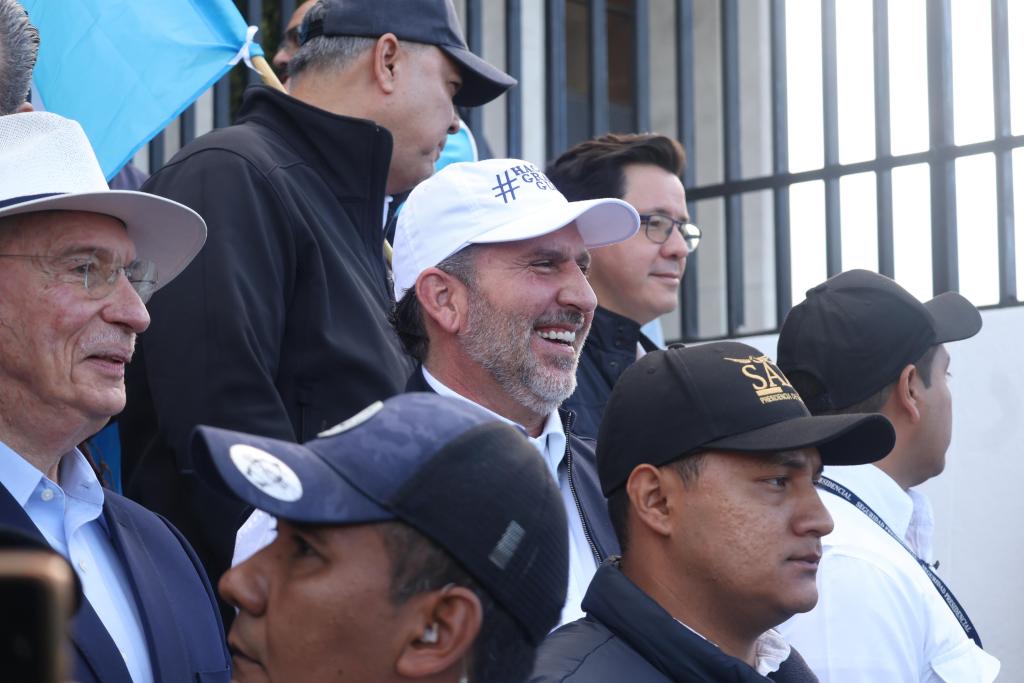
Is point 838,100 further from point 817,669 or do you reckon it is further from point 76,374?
point 76,374

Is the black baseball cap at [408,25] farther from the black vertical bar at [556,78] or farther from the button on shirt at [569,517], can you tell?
the black vertical bar at [556,78]

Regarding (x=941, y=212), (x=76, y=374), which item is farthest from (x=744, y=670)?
(x=941, y=212)

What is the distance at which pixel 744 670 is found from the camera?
243cm

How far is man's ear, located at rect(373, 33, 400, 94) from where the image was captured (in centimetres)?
398

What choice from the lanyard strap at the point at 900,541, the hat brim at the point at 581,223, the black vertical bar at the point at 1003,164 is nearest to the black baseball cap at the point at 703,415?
the hat brim at the point at 581,223

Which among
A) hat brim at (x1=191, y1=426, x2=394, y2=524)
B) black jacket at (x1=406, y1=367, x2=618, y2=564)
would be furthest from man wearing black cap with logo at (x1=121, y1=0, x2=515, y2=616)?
hat brim at (x1=191, y1=426, x2=394, y2=524)

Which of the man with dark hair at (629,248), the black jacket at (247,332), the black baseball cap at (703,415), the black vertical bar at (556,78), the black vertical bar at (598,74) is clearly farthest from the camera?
the black vertical bar at (598,74)

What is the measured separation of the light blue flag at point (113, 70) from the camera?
167 inches

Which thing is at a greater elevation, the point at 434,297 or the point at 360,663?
the point at 434,297

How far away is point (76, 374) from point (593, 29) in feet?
15.6

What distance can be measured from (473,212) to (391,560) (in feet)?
5.87

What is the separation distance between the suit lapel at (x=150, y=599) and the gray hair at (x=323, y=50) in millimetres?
1763

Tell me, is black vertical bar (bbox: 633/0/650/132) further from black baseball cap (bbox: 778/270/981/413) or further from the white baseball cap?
the white baseball cap

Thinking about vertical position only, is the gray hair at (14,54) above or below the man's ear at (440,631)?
above
